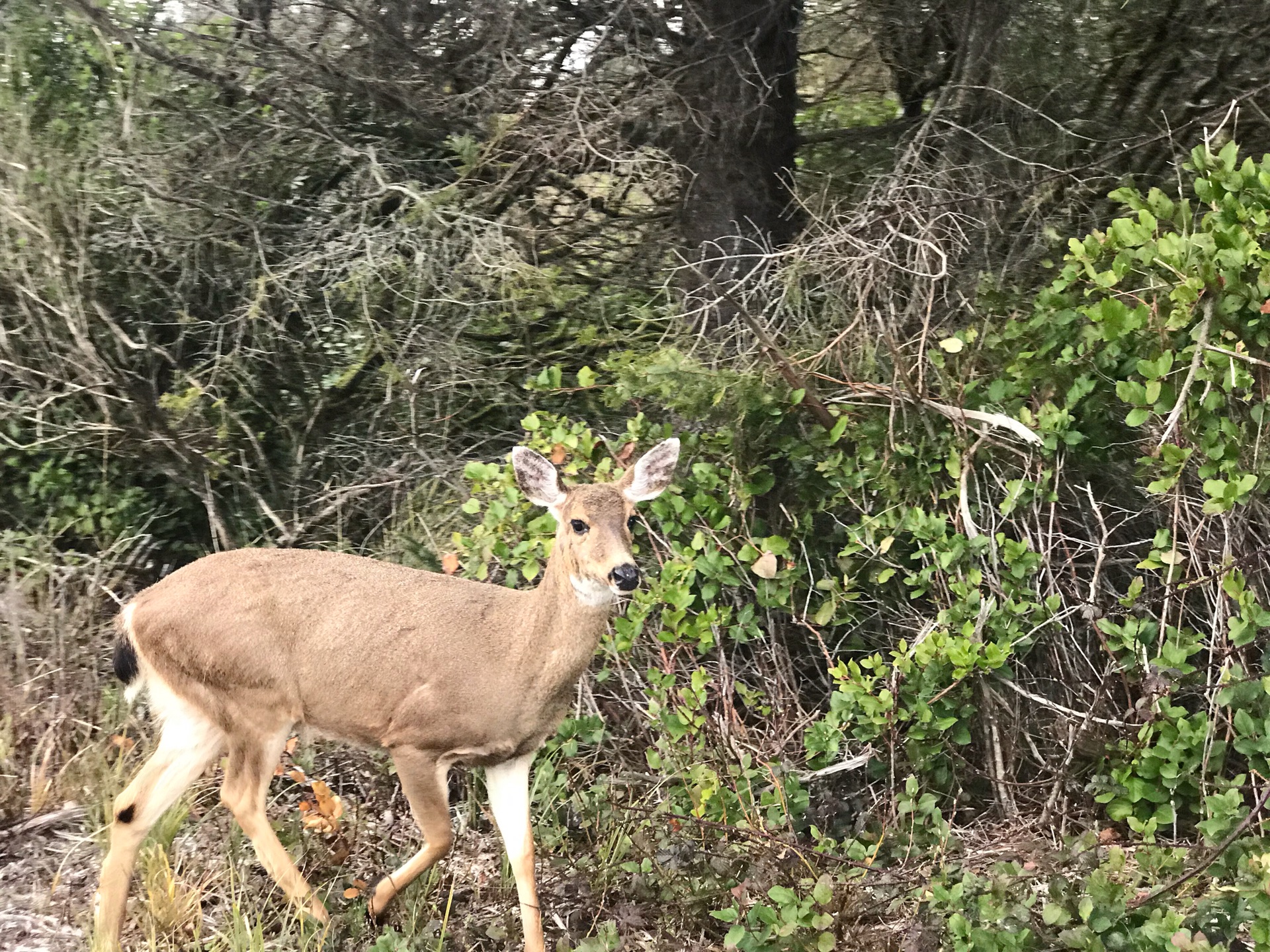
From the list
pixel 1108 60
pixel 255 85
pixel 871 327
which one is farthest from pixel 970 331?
pixel 255 85

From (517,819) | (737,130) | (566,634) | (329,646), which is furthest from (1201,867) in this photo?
(737,130)

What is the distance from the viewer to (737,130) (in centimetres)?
660

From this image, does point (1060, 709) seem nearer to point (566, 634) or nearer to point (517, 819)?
point (566, 634)

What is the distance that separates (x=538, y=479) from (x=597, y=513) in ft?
0.96

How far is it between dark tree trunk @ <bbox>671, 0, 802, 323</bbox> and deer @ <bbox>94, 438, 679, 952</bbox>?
214 cm

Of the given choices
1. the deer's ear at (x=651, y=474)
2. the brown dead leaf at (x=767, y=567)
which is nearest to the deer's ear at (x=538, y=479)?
the deer's ear at (x=651, y=474)

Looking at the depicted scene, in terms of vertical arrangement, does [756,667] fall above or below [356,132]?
below

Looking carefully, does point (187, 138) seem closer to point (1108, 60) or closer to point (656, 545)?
point (656, 545)

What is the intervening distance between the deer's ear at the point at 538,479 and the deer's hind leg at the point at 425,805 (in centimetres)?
95

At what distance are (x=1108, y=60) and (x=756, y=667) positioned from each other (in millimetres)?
3256

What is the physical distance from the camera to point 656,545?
5883 mm

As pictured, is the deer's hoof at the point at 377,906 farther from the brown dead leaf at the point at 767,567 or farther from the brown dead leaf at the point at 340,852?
the brown dead leaf at the point at 767,567

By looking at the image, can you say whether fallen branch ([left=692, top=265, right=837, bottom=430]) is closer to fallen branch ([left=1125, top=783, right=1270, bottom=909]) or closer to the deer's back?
the deer's back

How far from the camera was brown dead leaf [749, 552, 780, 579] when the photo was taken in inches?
211
